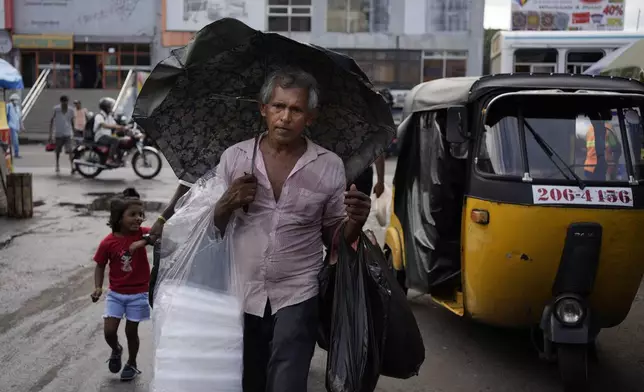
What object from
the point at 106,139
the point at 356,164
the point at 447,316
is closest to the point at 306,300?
the point at 356,164

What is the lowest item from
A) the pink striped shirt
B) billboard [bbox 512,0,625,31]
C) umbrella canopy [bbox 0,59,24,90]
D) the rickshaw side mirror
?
the pink striped shirt

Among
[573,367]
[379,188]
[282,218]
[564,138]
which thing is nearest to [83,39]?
[379,188]

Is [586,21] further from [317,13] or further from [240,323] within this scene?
[240,323]

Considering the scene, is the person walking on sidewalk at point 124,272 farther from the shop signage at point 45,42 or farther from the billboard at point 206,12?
the shop signage at point 45,42

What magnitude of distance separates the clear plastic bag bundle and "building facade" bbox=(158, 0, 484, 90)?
32975 mm

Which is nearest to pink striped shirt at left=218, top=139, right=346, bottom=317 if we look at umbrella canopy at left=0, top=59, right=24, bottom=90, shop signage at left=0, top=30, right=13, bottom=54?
umbrella canopy at left=0, top=59, right=24, bottom=90

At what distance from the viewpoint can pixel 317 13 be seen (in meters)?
37.8

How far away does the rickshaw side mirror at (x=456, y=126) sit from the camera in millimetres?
4793

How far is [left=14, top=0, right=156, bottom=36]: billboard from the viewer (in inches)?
1481

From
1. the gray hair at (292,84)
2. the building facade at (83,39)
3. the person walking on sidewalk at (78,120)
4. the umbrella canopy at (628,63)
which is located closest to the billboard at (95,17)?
the building facade at (83,39)

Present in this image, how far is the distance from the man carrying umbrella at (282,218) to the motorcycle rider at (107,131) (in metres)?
12.9

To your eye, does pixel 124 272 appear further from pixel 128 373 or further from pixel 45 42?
pixel 45 42

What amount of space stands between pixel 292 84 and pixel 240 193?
19.6 inches

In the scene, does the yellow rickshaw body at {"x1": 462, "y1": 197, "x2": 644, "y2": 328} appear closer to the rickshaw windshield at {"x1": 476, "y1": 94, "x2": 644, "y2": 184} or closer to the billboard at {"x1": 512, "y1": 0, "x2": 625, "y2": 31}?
the rickshaw windshield at {"x1": 476, "y1": 94, "x2": 644, "y2": 184}
